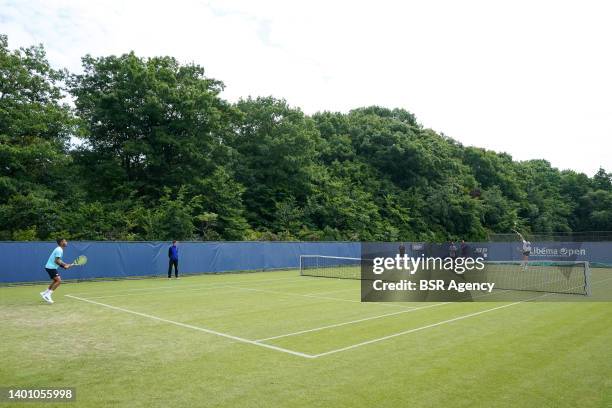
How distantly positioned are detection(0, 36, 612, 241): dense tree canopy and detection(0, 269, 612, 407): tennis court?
16456 millimetres

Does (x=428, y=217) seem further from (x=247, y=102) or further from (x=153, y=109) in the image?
(x=153, y=109)

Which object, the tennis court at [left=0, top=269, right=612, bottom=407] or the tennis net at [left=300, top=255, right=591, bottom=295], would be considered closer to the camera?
the tennis court at [left=0, top=269, right=612, bottom=407]

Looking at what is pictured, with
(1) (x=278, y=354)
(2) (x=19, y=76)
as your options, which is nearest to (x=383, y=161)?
(2) (x=19, y=76)

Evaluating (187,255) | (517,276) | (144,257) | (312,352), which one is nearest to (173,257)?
(144,257)

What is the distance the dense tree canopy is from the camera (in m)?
30.1

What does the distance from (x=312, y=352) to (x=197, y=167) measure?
112ft

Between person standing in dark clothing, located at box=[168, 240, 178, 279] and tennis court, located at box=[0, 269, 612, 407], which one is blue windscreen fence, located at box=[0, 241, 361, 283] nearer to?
person standing in dark clothing, located at box=[168, 240, 178, 279]

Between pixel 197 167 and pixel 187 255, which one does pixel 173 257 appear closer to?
pixel 187 255

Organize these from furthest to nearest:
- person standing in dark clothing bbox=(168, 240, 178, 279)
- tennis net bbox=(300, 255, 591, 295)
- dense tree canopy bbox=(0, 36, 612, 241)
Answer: dense tree canopy bbox=(0, 36, 612, 241), person standing in dark clothing bbox=(168, 240, 178, 279), tennis net bbox=(300, 255, 591, 295)

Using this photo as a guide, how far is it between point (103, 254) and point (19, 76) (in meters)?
15.0

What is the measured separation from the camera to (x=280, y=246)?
3275cm

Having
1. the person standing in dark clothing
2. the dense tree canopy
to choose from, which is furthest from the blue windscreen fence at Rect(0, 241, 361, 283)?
the dense tree canopy

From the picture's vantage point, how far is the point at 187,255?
27.3 metres

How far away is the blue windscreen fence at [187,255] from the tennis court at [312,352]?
5995 millimetres
